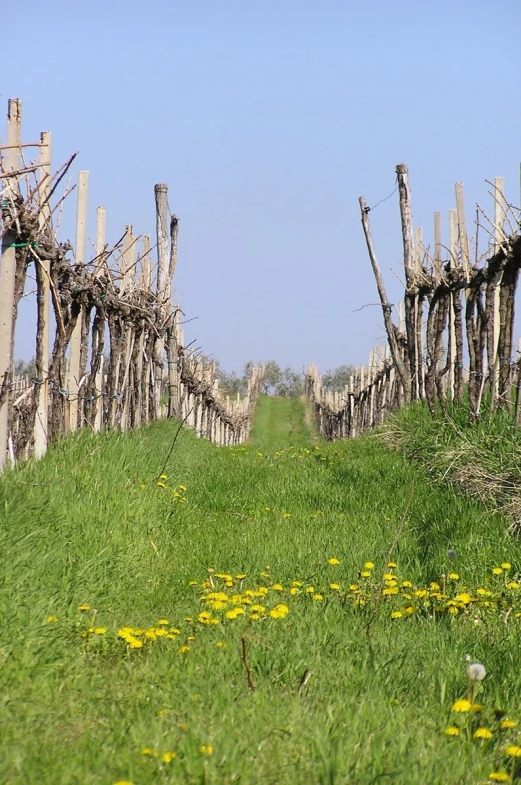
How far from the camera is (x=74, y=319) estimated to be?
26.5 feet

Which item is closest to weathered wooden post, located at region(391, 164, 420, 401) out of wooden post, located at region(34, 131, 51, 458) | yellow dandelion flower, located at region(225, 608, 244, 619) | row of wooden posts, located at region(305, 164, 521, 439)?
row of wooden posts, located at region(305, 164, 521, 439)

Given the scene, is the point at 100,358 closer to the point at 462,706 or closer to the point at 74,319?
the point at 74,319

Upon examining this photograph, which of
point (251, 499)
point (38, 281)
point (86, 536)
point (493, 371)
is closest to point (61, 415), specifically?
point (38, 281)

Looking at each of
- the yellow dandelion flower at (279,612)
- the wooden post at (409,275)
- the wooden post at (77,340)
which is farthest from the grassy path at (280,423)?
the yellow dandelion flower at (279,612)

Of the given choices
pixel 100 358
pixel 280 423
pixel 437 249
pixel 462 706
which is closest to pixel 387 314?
pixel 437 249

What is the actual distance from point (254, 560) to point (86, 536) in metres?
1.13

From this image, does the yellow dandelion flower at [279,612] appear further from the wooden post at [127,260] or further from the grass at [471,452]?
the wooden post at [127,260]

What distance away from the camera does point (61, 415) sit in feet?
26.4

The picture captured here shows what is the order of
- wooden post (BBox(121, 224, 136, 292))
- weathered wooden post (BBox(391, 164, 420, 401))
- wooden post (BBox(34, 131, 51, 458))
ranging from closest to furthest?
1. wooden post (BBox(34, 131, 51, 458))
2. wooden post (BBox(121, 224, 136, 292))
3. weathered wooden post (BBox(391, 164, 420, 401))

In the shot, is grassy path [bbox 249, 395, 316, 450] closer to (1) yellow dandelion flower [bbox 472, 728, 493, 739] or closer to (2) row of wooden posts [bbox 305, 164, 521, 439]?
(2) row of wooden posts [bbox 305, 164, 521, 439]

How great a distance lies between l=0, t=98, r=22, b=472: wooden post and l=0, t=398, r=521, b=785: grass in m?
0.45

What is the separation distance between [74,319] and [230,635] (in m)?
4.77

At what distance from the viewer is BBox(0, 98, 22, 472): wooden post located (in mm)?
6199

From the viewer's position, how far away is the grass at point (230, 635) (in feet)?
8.77
